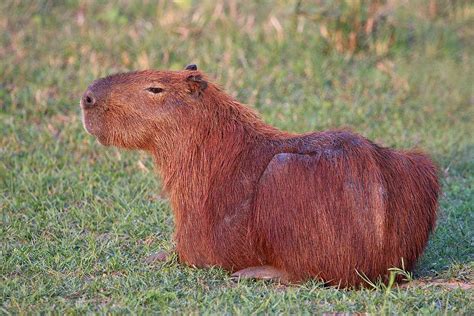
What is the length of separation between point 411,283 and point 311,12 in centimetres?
439

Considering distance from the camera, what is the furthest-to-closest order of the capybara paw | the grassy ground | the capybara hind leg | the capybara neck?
the capybara paw, the capybara neck, the capybara hind leg, the grassy ground

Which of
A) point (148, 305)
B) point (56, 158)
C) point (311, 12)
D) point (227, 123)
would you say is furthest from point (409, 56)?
point (148, 305)

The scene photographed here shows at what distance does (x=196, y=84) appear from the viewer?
4648 mm

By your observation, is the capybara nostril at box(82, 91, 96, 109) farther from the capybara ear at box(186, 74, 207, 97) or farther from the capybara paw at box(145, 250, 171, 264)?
the capybara paw at box(145, 250, 171, 264)

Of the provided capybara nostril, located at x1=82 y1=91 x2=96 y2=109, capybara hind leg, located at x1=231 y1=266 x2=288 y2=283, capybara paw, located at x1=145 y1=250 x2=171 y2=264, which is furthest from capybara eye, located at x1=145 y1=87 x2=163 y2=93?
capybara hind leg, located at x1=231 y1=266 x2=288 y2=283

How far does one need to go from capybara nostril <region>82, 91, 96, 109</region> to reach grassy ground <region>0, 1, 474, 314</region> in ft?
2.55

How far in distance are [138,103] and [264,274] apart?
3.57ft

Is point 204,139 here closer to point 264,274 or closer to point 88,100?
point 88,100

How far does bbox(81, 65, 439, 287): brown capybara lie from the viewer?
13.9 feet

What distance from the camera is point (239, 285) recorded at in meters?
4.25

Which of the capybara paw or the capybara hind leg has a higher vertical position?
the capybara hind leg

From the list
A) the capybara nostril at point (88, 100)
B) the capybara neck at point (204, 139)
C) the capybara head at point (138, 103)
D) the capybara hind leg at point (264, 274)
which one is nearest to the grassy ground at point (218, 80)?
the capybara hind leg at point (264, 274)

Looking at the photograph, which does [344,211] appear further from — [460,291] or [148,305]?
[148,305]

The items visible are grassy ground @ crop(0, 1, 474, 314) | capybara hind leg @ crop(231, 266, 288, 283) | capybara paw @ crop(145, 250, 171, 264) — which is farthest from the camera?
capybara paw @ crop(145, 250, 171, 264)
